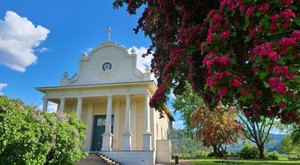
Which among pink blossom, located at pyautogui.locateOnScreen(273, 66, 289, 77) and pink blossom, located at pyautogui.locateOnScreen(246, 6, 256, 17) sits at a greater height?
pink blossom, located at pyautogui.locateOnScreen(246, 6, 256, 17)

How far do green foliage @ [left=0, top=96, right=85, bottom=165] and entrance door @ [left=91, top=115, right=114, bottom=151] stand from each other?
8326 millimetres

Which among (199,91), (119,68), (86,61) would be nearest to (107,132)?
(119,68)

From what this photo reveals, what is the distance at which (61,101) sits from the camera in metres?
18.0

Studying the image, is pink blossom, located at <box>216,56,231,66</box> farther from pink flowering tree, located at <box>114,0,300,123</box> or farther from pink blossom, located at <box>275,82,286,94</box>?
pink blossom, located at <box>275,82,286,94</box>

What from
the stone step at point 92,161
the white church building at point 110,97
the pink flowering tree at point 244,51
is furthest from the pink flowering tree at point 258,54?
the white church building at point 110,97

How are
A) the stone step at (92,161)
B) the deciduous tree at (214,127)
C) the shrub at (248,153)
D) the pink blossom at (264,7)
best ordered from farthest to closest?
the shrub at (248,153)
the deciduous tree at (214,127)
the stone step at (92,161)
the pink blossom at (264,7)

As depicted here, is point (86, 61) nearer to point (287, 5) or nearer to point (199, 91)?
point (199, 91)

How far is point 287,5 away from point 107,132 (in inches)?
573

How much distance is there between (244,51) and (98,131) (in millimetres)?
16295

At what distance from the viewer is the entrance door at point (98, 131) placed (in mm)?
18047

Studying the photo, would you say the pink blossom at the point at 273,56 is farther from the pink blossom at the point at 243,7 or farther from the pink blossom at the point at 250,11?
the pink blossom at the point at 243,7

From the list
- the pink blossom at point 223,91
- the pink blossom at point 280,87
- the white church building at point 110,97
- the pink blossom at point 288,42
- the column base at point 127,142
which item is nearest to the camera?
the pink blossom at point 280,87

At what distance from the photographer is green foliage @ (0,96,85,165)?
263 inches

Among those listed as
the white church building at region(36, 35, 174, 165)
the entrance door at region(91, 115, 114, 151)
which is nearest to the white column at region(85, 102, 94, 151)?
the white church building at region(36, 35, 174, 165)
